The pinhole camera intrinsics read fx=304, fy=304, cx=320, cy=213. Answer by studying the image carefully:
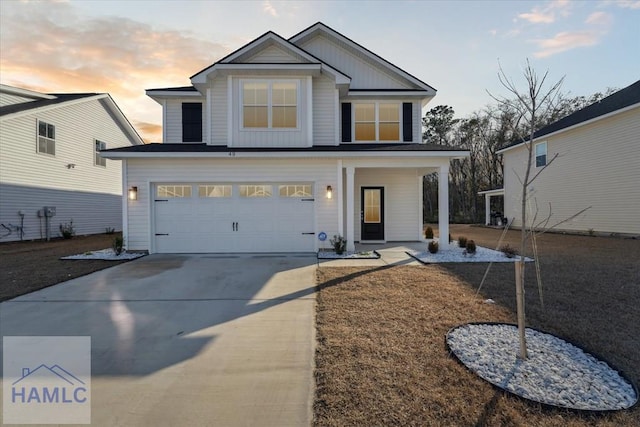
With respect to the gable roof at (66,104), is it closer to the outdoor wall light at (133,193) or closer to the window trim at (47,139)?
the window trim at (47,139)

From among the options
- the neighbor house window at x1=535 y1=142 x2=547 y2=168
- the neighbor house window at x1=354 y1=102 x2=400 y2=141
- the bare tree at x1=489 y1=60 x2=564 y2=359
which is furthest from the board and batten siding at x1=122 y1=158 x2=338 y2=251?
the neighbor house window at x1=535 y1=142 x2=547 y2=168

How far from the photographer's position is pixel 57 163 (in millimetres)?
14562

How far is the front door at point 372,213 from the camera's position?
1162 cm

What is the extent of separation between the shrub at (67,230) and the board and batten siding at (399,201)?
45.0 feet

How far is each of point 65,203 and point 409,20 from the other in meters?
17.4

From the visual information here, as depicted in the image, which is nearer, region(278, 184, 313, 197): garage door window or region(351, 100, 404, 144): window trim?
region(278, 184, 313, 197): garage door window

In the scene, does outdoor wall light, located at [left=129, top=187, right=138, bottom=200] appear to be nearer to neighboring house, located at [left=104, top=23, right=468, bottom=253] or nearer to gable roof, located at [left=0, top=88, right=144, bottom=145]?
neighboring house, located at [left=104, top=23, right=468, bottom=253]

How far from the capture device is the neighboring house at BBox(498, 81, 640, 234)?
41.5 feet

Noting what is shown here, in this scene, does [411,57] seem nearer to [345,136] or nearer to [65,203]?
[345,136]

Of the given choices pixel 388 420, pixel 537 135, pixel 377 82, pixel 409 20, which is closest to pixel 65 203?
pixel 377 82

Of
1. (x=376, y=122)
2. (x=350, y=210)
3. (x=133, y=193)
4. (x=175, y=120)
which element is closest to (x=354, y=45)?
(x=376, y=122)

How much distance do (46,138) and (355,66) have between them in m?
14.4

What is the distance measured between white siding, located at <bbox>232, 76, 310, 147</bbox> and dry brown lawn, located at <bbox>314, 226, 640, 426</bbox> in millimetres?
4744

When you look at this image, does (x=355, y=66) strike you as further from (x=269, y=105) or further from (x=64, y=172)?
(x=64, y=172)
